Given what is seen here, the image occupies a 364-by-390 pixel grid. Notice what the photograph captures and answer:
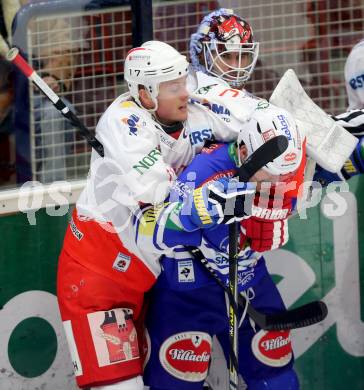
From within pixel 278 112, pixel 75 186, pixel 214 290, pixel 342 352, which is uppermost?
pixel 278 112

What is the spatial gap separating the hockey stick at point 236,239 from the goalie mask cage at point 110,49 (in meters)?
0.98

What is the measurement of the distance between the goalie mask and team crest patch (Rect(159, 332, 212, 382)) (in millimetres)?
912

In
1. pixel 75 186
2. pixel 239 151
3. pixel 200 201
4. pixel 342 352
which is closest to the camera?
pixel 200 201

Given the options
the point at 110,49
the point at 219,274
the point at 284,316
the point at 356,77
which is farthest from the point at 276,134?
the point at 110,49

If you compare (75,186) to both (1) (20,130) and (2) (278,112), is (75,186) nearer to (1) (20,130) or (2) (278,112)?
(1) (20,130)

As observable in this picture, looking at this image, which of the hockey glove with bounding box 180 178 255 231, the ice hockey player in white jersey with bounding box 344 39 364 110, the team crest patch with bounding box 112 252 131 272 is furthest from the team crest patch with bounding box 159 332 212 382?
the ice hockey player in white jersey with bounding box 344 39 364 110

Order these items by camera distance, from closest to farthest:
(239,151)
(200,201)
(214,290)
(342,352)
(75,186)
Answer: (200,201)
(239,151)
(214,290)
(75,186)
(342,352)

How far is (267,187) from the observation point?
3.89 meters

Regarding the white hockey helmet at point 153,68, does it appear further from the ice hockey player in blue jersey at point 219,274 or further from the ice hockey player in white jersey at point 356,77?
the ice hockey player in white jersey at point 356,77

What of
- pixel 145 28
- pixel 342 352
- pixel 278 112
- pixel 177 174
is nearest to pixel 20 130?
pixel 145 28

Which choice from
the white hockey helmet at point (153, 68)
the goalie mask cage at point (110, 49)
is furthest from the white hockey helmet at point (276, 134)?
the goalie mask cage at point (110, 49)

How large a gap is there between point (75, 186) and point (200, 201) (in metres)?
1.02

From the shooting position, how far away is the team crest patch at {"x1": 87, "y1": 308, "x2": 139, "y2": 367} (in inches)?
162

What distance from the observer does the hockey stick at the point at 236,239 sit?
378 cm
